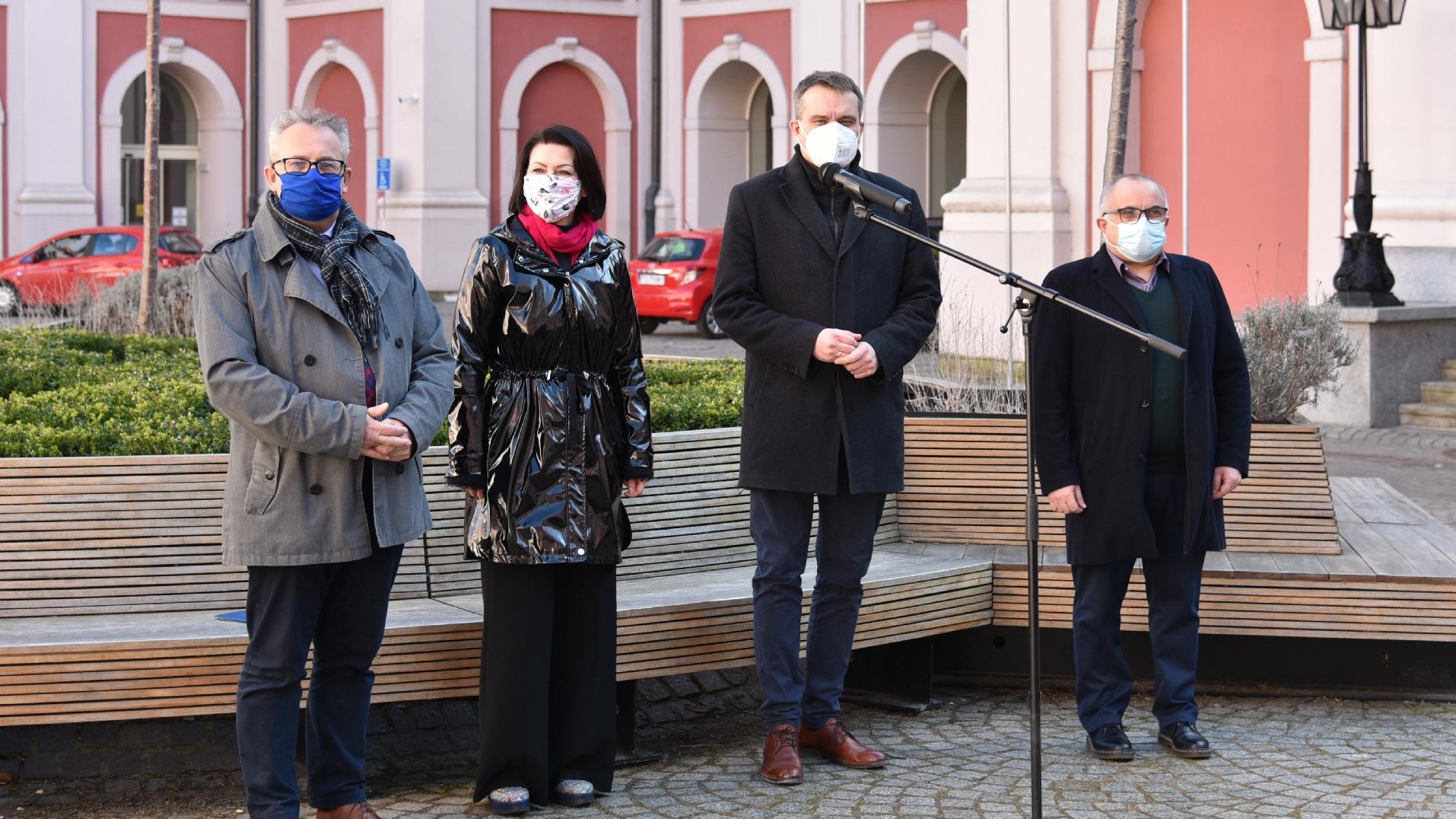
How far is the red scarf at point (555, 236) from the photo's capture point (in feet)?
16.5

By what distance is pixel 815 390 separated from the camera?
17.8 feet

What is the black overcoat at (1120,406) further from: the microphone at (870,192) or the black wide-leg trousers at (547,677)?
the black wide-leg trousers at (547,677)

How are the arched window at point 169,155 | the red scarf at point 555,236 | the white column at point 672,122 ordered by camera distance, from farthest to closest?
the arched window at point 169,155 < the white column at point 672,122 < the red scarf at point 555,236

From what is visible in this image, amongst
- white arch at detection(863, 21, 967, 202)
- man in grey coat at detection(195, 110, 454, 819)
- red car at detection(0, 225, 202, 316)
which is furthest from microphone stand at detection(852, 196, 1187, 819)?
red car at detection(0, 225, 202, 316)

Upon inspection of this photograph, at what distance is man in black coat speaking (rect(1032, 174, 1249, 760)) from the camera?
18.3 ft

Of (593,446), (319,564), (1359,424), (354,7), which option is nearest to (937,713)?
(593,446)

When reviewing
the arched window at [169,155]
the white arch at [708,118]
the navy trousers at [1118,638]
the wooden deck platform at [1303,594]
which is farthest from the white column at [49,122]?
the navy trousers at [1118,638]

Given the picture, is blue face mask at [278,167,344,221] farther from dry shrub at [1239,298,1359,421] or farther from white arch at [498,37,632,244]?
white arch at [498,37,632,244]

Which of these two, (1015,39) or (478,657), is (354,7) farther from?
(478,657)

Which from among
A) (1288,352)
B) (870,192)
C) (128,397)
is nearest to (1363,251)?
(1288,352)

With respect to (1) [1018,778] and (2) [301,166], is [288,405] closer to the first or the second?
(2) [301,166]

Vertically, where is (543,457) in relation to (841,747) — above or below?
above

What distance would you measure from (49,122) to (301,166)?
28718mm

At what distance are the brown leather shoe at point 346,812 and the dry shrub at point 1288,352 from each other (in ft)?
12.1
